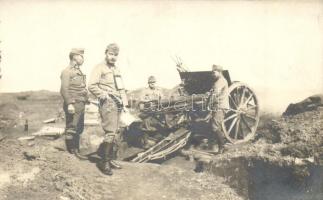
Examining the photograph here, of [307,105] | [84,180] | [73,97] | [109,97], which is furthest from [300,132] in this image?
[73,97]

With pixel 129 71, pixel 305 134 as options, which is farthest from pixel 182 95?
pixel 305 134

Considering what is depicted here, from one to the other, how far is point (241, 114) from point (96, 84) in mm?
2758

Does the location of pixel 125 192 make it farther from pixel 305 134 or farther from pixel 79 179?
pixel 305 134

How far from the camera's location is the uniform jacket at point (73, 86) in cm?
566

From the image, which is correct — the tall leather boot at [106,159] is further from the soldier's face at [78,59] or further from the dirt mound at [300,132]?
the dirt mound at [300,132]

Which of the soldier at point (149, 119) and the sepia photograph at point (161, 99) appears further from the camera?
the soldier at point (149, 119)

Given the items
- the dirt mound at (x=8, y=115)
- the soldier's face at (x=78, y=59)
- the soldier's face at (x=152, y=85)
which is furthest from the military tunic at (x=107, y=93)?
the dirt mound at (x=8, y=115)

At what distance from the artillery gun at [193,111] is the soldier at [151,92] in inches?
5.2

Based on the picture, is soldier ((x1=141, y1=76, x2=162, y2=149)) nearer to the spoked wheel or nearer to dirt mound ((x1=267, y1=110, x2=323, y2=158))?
the spoked wheel

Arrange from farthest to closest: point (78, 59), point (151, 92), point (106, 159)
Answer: point (151, 92) < point (78, 59) < point (106, 159)

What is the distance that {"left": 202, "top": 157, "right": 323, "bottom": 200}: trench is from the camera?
18.5 feet

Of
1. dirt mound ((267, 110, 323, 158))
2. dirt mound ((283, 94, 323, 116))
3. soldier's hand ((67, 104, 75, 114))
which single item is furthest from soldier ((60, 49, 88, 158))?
dirt mound ((283, 94, 323, 116))

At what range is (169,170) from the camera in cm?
576

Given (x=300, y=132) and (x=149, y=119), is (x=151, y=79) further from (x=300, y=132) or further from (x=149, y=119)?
(x=300, y=132)
